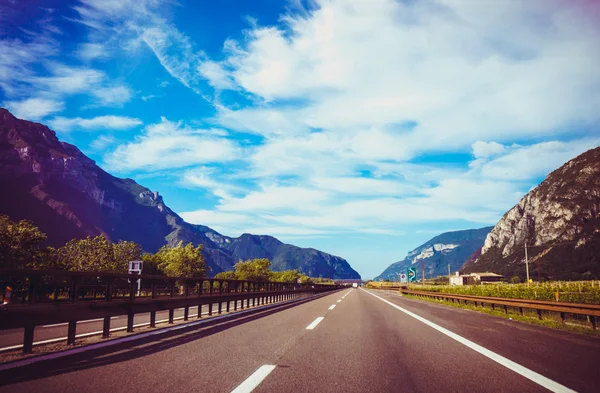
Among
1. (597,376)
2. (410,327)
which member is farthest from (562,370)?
(410,327)

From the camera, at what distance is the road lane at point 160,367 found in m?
4.04

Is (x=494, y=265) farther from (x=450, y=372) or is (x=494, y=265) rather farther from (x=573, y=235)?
(x=450, y=372)

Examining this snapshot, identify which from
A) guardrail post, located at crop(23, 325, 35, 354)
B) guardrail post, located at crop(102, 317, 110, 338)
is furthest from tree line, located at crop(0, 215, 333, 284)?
guardrail post, located at crop(23, 325, 35, 354)

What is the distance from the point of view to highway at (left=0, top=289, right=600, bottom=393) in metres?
4.10

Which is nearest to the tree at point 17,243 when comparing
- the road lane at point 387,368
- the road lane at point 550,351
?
the road lane at point 387,368

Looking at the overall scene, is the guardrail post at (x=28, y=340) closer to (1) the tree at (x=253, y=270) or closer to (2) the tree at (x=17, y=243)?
(2) the tree at (x=17, y=243)

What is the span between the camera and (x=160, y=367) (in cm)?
495

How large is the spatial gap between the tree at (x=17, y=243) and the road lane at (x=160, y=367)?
45.5 metres

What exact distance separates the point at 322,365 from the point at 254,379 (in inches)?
49.2

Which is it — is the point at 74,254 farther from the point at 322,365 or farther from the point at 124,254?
the point at 322,365

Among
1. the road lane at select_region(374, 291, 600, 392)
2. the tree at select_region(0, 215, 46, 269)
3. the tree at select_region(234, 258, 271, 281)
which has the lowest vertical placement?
the tree at select_region(234, 258, 271, 281)

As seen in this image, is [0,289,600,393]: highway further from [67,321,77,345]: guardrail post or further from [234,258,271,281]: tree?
[234,258,271,281]: tree

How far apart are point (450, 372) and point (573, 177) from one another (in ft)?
619

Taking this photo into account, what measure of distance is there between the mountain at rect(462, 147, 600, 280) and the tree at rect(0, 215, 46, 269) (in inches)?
5293
